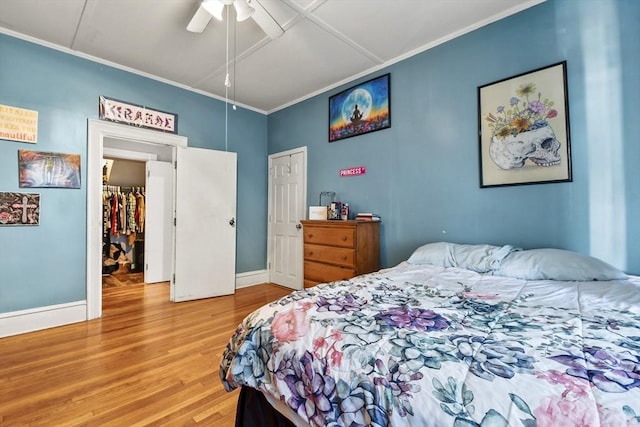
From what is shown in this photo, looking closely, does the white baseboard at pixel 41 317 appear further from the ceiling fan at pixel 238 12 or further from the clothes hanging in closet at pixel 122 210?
the ceiling fan at pixel 238 12

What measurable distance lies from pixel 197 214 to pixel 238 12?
2388 millimetres

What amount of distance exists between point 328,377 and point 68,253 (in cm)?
321

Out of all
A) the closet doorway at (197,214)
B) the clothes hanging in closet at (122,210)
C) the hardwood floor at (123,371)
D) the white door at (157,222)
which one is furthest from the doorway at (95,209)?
the clothes hanging in closet at (122,210)

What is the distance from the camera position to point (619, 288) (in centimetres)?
141

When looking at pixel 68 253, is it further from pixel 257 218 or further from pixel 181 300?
pixel 257 218

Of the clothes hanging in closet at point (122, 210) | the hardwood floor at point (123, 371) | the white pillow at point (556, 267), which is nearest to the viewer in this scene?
the hardwood floor at point (123, 371)

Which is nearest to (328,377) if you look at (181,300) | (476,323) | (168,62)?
(476,323)

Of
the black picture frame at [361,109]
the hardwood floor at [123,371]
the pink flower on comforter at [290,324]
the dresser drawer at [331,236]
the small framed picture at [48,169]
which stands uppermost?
the black picture frame at [361,109]

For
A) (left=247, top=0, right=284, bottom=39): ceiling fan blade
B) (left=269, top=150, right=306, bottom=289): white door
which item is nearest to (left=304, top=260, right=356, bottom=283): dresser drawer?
(left=269, top=150, right=306, bottom=289): white door

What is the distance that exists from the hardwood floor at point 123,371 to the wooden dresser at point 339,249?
3.16 feet

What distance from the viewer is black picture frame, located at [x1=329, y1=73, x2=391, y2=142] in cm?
304

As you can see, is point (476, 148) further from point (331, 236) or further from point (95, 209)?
point (95, 209)

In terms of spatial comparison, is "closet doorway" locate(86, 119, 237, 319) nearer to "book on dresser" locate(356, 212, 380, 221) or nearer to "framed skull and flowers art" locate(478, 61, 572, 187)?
"book on dresser" locate(356, 212, 380, 221)

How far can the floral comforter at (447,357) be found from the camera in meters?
0.61
